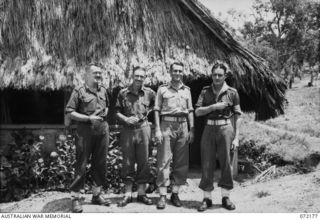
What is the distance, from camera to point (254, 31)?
22844 mm

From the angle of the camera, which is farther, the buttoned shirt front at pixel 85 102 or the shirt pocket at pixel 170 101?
the shirt pocket at pixel 170 101

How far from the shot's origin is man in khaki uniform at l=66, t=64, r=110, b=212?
14.4ft

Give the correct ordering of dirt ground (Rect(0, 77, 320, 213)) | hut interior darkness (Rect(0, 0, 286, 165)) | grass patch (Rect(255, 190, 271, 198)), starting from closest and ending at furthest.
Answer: dirt ground (Rect(0, 77, 320, 213)), grass patch (Rect(255, 190, 271, 198)), hut interior darkness (Rect(0, 0, 286, 165))

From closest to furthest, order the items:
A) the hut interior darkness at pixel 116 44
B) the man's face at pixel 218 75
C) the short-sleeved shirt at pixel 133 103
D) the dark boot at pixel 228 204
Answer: the man's face at pixel 218 75 → the dark boot at pixel 228 204 → the short-sleeved shirt at pixel 133 103 → the hut interior darkness at pixel 116 44

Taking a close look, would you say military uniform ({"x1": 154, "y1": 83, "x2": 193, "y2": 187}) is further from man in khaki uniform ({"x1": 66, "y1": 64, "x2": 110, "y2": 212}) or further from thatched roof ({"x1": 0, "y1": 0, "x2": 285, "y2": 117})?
thatched roof ({"x1": 0, "y1": 0, "x2": 285, "y2": 117})

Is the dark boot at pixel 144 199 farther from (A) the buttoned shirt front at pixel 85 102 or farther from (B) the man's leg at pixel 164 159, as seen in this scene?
(A) the buttoned shirt front at pixel 85 102

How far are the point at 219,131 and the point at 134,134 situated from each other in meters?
1.05

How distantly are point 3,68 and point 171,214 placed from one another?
3.75 metres

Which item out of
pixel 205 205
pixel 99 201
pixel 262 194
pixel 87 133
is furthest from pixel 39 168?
pixel 262 194

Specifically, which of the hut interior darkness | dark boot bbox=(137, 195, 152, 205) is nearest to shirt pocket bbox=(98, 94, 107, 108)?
dark boot bbox=(137, 195, 152, 205)

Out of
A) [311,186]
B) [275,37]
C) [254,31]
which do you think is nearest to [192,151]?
[311,186]

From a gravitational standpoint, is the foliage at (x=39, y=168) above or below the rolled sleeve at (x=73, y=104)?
below

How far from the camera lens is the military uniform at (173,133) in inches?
176

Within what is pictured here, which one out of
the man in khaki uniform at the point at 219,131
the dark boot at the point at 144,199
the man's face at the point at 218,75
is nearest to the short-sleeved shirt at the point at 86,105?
the dark boot at the point at 144,199
